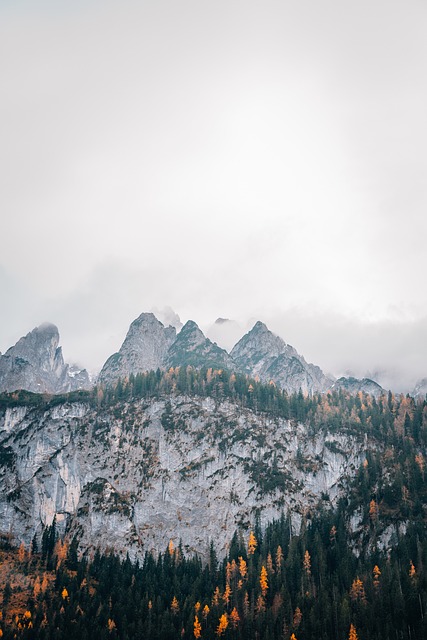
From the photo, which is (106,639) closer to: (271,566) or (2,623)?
(2,623)

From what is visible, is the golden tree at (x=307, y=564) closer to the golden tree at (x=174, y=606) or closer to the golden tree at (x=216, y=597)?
the golden tree at (x=216, y=597)

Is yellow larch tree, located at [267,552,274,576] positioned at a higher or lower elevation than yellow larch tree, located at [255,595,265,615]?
higher

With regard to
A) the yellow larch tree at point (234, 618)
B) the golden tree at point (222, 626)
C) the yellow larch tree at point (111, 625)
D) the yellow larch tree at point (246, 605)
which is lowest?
the yellow larch tree at point (111, 625)

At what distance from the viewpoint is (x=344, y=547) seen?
196000 millimetres

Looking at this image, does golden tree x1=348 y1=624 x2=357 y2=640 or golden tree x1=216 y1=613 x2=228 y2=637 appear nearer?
golden tree x1=348 y1=624 x2=357 y2=640

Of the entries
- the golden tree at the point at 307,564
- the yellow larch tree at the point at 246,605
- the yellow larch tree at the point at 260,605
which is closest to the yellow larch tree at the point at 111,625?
the yellow larch tree at the point at 246,605

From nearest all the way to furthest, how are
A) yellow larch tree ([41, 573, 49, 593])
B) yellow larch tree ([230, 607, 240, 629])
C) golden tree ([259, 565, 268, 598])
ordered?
yellow larch tree ([230, 607, 240, 629]), golden tree ([259, 565, 268, 598]), yellow larch tree ([41, 573, 49, 593])

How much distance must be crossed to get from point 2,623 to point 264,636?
80.0 m

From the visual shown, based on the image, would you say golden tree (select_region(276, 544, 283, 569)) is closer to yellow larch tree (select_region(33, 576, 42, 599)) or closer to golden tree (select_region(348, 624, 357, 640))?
golden tree (select_region(348, 624, 357, 640))

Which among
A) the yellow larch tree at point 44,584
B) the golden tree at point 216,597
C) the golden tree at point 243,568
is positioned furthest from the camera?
the golden tree at point 243,568

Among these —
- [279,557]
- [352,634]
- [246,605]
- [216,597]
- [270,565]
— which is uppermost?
[279,557]

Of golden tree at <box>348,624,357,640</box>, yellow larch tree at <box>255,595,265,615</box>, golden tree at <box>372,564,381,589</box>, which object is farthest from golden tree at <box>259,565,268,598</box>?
golden tree at <box>348,624,357,640</box>

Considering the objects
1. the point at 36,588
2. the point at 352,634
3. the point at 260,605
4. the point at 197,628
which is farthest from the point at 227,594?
the point at 36,588

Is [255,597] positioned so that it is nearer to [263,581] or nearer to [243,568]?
[263,581]
